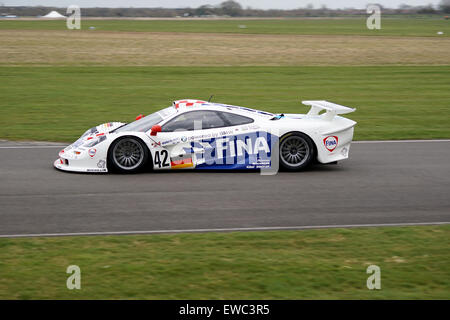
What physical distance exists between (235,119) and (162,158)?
1.45 metres

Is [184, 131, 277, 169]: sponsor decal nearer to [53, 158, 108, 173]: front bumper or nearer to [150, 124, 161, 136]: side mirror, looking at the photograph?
[150, 124, 161, 136]: side mirror

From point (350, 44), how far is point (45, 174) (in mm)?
38624

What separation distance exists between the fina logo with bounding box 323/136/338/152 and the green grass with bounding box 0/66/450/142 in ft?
12.4

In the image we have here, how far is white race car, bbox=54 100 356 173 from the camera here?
1085 cm

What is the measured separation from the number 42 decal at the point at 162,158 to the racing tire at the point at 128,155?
163mm

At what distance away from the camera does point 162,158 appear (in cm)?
1093

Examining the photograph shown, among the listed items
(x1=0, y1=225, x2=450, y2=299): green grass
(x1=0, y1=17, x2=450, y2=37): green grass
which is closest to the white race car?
(x1=0, y1=225, x2=450, y2=299): green grass

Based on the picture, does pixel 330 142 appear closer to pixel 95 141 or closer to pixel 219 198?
pixel 219 198

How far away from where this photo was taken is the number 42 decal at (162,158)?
10891 mm

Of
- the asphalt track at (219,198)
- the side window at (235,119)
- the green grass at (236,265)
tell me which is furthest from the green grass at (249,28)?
the green grass at (236,265)

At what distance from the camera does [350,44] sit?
152 ft

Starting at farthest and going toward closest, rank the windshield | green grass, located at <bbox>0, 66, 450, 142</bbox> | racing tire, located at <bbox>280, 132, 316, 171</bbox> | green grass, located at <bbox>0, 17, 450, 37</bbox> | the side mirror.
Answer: green grass, located at <bbox>0, 17, 450, 37</bbox>
green grass, located at <bbox>0, 66, 450, 142</bbox>
racing tire, located at <bbox>280, 132, 316, 171</bbox>
the windshield
the side mirror

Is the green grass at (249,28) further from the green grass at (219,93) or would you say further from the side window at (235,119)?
the side window at (235,119)
